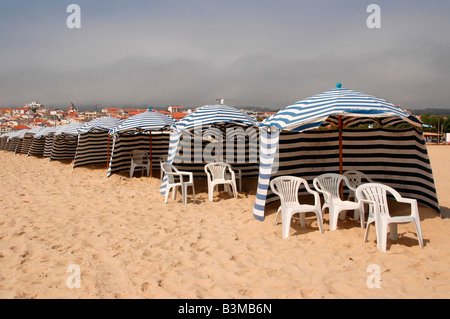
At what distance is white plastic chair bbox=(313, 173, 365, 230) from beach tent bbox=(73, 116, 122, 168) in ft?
32.9

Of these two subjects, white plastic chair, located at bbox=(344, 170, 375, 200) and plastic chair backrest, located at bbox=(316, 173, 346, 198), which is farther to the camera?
white plastic chair, located at bbox=(344, 170, 375, 200)

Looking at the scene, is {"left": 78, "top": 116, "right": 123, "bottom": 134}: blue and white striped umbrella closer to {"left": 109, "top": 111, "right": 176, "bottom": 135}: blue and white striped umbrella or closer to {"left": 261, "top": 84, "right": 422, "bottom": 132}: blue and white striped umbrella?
{"left": 109, "top": 111, "right": 176, "bottom": 135}: blue and white striped umbrella

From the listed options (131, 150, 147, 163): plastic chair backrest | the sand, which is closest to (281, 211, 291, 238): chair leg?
the sand

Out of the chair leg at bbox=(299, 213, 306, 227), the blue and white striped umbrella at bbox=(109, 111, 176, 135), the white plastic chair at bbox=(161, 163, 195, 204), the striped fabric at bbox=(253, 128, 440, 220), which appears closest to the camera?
the chair leg at bbox=(299, 213, 306, 227)

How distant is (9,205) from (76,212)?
1.86 m

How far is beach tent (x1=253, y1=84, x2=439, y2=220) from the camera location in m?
4.61

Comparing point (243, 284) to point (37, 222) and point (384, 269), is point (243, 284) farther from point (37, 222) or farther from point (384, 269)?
Result: point (37, 222)

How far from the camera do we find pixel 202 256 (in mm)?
3859

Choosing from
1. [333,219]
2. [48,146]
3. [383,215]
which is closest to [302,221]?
[333,219]

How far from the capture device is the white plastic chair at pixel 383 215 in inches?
146

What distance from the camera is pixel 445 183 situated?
344 inches

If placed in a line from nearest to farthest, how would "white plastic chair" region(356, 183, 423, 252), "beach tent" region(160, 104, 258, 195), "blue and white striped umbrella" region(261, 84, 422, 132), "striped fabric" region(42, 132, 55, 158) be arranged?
"white plastic chair" region(356, 183, 423, 252) < "blue and white striped umbrella" region(261, 84, 422, 132) < "beach tent" region(160, 104, 258, 195) < "striped fabric" region(42, 132, 55, 158)

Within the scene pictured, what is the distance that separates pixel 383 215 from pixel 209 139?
610 cm

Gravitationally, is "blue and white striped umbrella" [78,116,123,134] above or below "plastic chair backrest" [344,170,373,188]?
above
